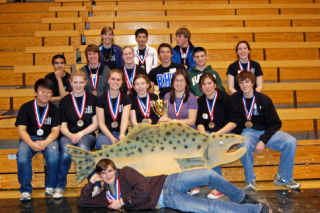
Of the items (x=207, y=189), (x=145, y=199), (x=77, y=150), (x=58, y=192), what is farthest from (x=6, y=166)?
(x=207, y=189)

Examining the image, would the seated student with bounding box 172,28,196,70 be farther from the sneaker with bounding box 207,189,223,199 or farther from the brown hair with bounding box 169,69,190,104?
the sneaker with bounding box 207,189,223,199

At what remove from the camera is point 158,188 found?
290cm

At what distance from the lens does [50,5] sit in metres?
8.18

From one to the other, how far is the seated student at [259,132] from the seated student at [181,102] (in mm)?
465

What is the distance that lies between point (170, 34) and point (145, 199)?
439cm

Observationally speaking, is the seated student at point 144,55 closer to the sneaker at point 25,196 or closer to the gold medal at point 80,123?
the gold medal at point 80,123

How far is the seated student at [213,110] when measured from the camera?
11.9 ft

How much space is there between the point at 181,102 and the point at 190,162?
820 millimetres

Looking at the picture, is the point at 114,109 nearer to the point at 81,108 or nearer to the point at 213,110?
the point at 81,108

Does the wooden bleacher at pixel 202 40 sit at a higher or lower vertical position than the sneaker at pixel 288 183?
higher

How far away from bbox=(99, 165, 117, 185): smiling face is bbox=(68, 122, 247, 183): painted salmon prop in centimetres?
28

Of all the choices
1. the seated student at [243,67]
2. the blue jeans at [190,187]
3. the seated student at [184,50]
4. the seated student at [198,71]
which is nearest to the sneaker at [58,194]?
the blue jeans at [190,187]

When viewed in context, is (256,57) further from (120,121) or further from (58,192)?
(58,192)

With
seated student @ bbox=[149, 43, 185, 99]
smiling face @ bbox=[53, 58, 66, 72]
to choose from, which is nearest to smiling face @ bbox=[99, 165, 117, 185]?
seated student @ bbox=[149, 43, 185, 99]
